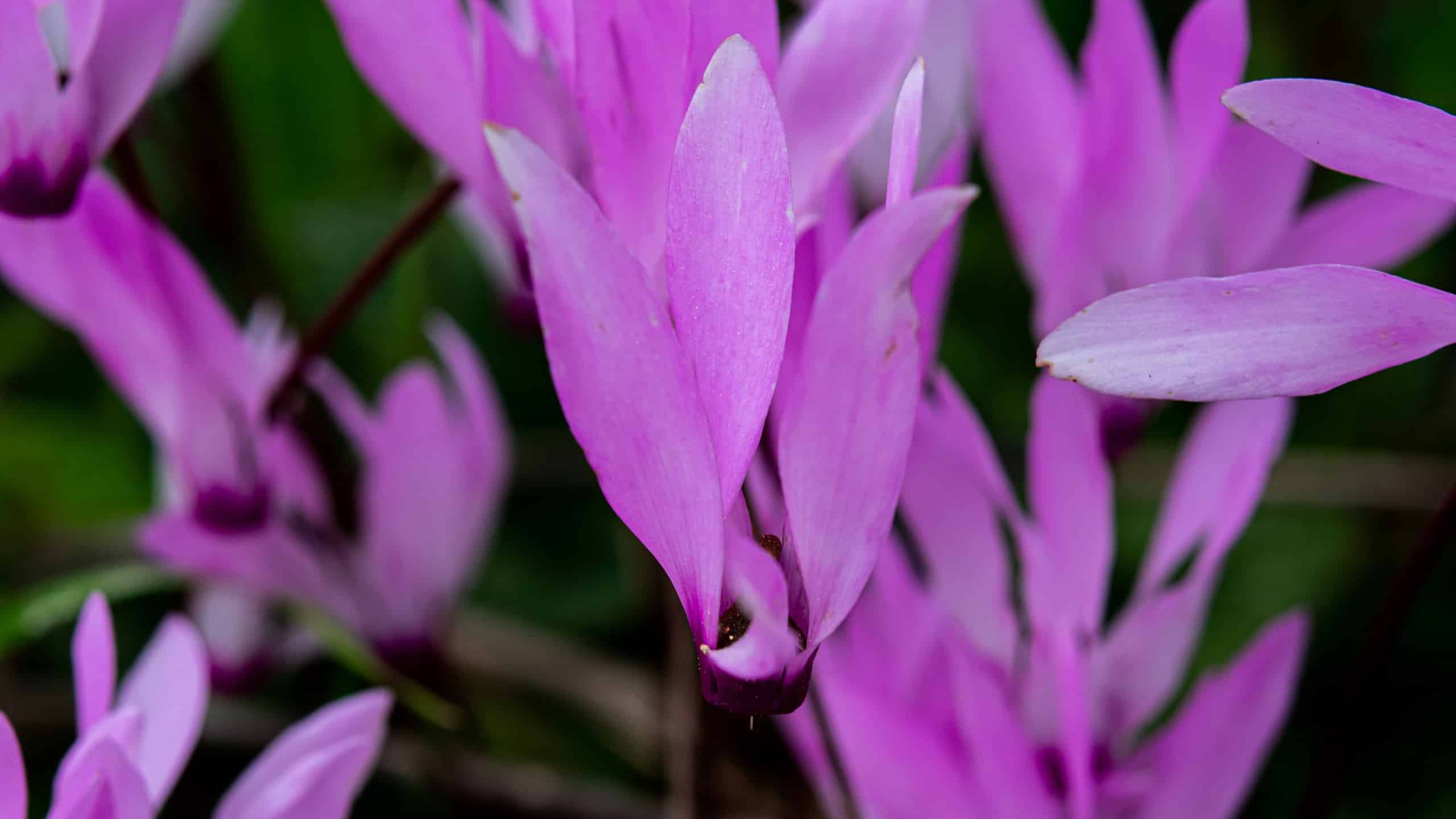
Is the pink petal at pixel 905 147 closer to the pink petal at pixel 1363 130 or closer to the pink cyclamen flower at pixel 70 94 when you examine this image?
the pink petal at pixel 1363 130

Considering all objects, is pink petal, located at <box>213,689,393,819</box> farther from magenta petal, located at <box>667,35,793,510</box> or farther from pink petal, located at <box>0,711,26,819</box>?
magenta petal, located at <box>667,35,793,510</box>

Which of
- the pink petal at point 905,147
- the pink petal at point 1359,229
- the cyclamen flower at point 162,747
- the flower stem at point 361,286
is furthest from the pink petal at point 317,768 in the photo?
the pink petal at point 1359,229

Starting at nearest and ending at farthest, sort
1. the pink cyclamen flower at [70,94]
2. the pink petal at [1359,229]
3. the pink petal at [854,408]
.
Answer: the pink petal at [854,408] → the pink cyclamen flower at [70,94] → the pink petal at [1359,229]

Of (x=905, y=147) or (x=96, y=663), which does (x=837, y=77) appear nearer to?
(x=905, y=147)

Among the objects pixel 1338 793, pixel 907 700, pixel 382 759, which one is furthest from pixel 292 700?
pixel 1338 793

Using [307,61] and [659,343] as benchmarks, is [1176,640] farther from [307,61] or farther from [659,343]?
[307,61]

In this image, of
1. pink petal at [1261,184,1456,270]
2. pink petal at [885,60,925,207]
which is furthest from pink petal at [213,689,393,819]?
pink petal at [1261,184,1456,270]

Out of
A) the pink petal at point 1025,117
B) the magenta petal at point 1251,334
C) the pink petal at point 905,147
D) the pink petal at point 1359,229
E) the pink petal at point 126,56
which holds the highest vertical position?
the pink petal at point 905,147
